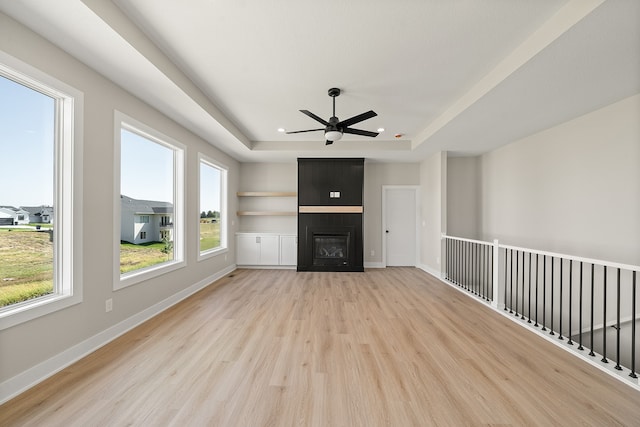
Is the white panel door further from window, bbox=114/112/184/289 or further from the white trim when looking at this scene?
window, bbox=114/112/184/289

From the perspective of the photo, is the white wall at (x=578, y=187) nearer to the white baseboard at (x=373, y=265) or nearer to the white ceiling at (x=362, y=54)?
the white ceiling at (x=362, y=54)

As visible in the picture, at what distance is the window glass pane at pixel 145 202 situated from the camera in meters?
2.81

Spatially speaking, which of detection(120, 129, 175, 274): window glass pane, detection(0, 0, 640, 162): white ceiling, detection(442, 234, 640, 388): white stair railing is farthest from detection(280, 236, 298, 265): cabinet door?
detection(442, 234, 640, 388): white stair railing

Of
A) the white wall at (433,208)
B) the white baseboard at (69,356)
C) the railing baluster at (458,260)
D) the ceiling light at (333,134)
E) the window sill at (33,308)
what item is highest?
the ceiling light at (333,134)

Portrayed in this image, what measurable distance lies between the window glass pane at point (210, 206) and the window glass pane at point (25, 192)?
2.44 metres

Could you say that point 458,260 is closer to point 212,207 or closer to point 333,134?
point 333,134

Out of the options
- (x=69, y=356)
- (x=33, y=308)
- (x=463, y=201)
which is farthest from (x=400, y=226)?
(x=33, y=308)

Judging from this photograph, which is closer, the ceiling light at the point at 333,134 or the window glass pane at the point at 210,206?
the ceiling light at the point at 333,134

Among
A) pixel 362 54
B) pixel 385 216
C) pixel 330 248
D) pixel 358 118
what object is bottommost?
pixel 330 248

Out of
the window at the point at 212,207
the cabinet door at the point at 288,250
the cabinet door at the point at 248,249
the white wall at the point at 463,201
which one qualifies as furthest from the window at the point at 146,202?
the white wall at the point at 463,201

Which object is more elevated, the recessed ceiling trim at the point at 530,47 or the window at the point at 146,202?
the recessed ceiling trim at the point at 530,47

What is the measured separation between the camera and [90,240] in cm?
223

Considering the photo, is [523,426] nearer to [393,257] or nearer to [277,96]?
[277,96]

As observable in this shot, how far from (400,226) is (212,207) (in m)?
4.38
